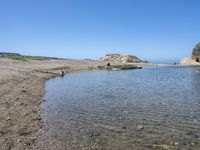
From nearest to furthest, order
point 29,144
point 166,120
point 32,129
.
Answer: point 29,144 → point 32,129 → point 166,120

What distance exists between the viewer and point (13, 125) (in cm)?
1319

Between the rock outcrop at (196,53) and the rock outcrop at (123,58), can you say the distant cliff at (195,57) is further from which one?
the rock outcrop at (123,58)

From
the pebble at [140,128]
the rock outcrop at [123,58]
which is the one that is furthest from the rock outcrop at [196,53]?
the pebble at [140,128]

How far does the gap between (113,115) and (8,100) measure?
8297 mm

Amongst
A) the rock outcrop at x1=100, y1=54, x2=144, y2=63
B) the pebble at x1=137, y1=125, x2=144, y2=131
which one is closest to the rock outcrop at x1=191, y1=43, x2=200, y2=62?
the rock outcrop at x1=100, y1=54, x2=144, y2=63

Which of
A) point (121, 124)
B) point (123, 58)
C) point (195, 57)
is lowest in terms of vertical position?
point (121, 124)

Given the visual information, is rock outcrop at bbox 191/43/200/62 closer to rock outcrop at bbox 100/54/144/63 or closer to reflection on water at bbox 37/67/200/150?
rock outcrop at bbox 100/54/144/63

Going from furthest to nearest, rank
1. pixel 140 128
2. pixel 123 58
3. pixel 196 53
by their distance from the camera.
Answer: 1. pixel 123 58
2. pixel 196 53
3. pixel 140 128


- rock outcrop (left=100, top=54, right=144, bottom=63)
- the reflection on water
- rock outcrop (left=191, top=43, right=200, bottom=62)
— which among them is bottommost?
the reflection on water

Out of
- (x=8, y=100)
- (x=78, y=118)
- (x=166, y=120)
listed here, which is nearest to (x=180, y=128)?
(x=166, y=120)

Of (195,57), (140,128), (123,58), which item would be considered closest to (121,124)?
(140,128)

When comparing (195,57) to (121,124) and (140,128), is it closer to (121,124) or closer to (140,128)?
(121,124)

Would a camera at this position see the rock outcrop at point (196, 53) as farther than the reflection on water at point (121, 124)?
Yes

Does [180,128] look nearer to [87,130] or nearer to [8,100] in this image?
[87,130]
